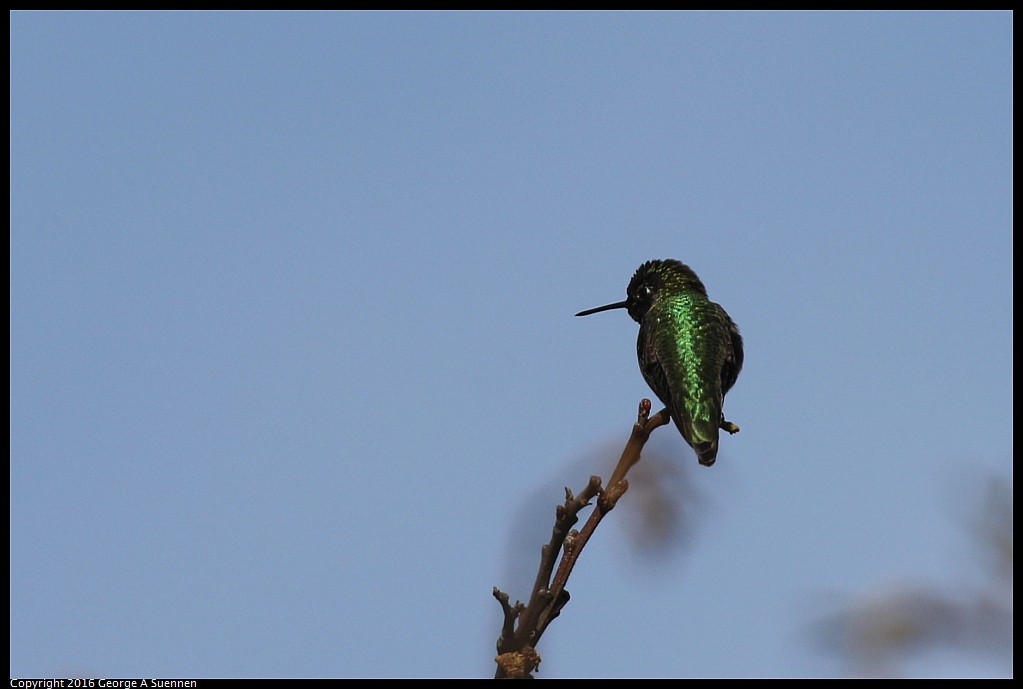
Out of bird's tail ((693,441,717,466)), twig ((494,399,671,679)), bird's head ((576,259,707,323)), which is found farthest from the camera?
bird's head ((576,259,707,323))

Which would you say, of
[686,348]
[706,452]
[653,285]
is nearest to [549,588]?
[706,452]

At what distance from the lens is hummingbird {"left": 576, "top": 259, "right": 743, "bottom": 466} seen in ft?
18.5

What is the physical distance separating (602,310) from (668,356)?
6.47 ft

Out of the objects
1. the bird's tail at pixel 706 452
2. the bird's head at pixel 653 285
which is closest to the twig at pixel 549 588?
the bird's tail at pixel 706 452

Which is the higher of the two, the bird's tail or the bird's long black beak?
the bird's long black beak

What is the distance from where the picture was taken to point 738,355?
7.31 m

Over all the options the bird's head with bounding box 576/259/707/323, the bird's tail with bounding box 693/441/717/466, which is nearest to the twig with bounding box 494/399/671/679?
the bird's tail with bounding box 693/441/717/466

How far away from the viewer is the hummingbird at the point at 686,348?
5.65 meters

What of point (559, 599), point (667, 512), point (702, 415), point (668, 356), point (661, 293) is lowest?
point (559, 599)

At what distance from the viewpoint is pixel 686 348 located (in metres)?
6.65

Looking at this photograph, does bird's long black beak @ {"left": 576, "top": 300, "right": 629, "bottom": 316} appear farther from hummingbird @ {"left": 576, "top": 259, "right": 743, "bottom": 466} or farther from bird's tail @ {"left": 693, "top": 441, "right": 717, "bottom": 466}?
bird's tail @ {"left": 693, "top": 441, "right": 717, "bottom": 466}

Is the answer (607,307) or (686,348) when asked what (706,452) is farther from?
(607,307)
